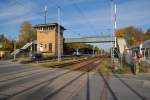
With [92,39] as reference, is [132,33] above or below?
above

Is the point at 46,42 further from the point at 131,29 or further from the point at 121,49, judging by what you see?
the point at 131,29

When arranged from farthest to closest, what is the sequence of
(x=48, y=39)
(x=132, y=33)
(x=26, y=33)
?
(x=132, y=33)
(x=26, y=33)
(x=48, y=39)

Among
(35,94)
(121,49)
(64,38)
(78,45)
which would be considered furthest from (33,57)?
(78,45)

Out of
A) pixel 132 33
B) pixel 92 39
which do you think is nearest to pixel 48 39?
pixel 92 39

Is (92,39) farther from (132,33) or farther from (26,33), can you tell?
(132,33)

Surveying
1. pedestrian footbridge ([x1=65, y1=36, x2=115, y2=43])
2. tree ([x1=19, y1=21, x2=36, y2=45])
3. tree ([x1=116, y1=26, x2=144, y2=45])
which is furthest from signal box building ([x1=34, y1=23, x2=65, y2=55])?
tree ([x1=116, y1=26, x2=144, y2=45])

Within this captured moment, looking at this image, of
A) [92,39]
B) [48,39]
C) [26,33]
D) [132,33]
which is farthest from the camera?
[132,33]

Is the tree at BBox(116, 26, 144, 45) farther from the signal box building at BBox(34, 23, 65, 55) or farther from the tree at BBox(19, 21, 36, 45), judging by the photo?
the signal box building at BBox(34, 23, 65, 55)

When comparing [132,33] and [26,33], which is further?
[132,33]

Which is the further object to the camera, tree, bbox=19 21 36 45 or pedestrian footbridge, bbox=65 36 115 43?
tree, bbox=19 21 36 45

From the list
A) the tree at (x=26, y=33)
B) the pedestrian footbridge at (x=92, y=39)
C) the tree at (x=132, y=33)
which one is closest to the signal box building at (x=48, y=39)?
the pedestrian footbridge at (x=92, y=39)

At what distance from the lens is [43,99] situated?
30.1ft

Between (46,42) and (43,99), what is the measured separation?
219ft

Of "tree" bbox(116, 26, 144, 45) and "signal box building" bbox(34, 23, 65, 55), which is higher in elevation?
"tree" bbox(116, 26, 144, 45)
